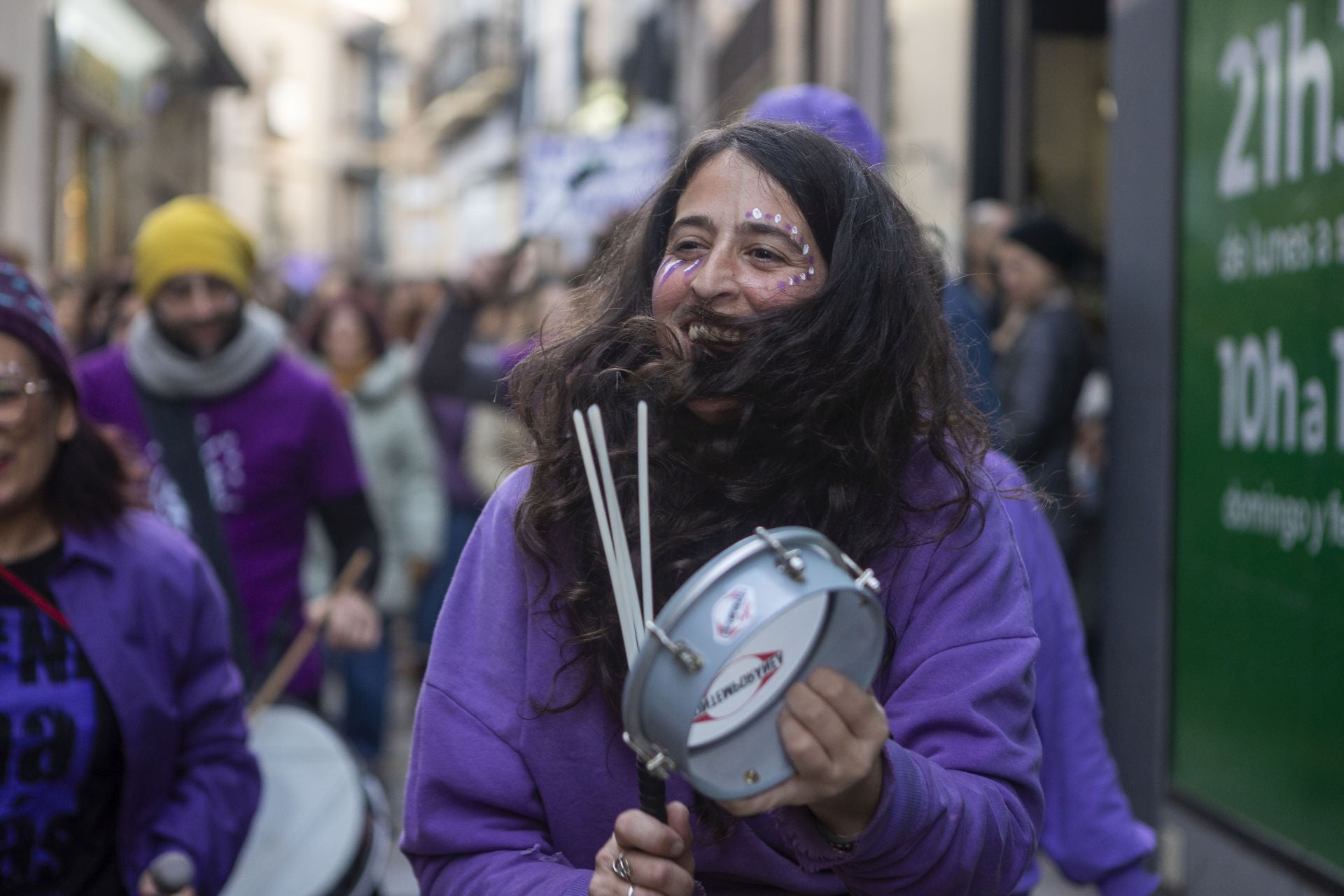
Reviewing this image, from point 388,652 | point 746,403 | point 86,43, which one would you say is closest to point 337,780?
point 746,403

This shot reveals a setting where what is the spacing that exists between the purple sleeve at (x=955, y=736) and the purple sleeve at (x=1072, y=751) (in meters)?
0.88

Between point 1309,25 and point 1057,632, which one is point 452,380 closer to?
point 1309,25

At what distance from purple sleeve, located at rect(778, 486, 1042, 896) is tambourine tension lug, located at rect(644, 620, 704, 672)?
0.25m

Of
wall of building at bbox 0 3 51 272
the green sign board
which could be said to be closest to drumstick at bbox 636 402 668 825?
the green sign board

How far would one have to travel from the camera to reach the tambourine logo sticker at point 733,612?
1486 mm

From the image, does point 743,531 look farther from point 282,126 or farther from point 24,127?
point 282,126

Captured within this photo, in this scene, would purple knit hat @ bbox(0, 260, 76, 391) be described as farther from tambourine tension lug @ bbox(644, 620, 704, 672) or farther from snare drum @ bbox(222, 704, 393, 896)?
tambourine tension lug @ bbox(644, 620, 704, 672)

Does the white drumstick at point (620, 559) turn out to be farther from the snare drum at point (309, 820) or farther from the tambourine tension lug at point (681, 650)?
the snare drum at point (309, 820)

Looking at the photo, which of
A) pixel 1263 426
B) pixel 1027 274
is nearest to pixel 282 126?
pixel 1027 274

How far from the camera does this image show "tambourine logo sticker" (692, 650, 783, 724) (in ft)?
4.92

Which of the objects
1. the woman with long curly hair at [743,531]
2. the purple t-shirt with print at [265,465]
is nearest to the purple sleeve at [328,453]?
the purple t-shirt with print at [265,465]

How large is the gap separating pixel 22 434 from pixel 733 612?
5.48 ft

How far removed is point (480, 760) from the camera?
6.29ft

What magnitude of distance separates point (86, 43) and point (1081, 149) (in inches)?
376
